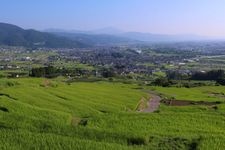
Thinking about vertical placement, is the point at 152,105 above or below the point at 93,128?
below

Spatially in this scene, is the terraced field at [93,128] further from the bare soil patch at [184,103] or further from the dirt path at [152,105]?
the bare soil patch at [184,103]

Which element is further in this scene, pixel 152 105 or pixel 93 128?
pixel 152 105

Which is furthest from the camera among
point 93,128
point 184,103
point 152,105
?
point 184,103

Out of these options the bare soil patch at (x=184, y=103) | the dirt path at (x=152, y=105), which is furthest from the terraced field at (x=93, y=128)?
the bare soil patch at (x=184, y=103)

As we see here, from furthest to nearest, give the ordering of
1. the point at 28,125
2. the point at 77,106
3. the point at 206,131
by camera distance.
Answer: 1. the point at 77,106
2. the point at 206,131
3. the point at 28,125

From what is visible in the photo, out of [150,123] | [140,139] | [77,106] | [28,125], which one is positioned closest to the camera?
[140,139]

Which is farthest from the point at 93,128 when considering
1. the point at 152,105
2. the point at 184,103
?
the point at 184,103

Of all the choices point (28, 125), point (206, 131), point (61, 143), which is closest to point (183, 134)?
point (206, 131)

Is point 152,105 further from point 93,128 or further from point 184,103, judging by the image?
point 93,128

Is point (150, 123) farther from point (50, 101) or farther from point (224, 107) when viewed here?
point (224, 107)

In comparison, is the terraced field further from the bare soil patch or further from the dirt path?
the bare soil patch

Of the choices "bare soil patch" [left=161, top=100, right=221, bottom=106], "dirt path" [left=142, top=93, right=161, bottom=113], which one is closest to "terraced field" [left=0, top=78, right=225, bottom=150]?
"dirt path" [left=142, top=93, right=161, bottom=113]
